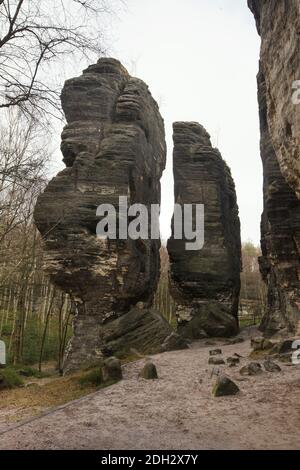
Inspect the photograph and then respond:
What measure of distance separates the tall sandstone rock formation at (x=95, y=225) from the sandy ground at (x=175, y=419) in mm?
6769

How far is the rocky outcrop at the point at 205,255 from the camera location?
76.2ft

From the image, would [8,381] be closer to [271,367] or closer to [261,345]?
[271,367]

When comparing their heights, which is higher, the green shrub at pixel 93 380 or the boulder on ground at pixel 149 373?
the boulder on ground at pixel 149 373

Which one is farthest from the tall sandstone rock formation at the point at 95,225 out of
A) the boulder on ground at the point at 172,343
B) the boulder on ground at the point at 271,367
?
the boulder on ground at the point at 271,367

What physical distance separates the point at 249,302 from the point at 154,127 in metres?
29.1

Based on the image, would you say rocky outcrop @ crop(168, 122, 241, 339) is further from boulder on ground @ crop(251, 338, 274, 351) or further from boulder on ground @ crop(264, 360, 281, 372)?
boulder on ground @ crop(264, 360, 281, 372)

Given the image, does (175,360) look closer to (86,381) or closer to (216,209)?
(86,381)

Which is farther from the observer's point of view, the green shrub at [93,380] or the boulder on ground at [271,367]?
the green shrub at [93,380]

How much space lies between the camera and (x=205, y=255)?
2527 centimetres

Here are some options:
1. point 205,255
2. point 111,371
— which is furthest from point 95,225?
point 205,255

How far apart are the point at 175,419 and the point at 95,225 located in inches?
480

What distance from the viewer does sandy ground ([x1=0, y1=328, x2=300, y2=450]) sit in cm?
548

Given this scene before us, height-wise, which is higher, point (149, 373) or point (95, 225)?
point (95, 225)

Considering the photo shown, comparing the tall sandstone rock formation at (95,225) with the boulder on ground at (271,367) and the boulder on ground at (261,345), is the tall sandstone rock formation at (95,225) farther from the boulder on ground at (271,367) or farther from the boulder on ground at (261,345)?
the boulder on ground at (271,367)
